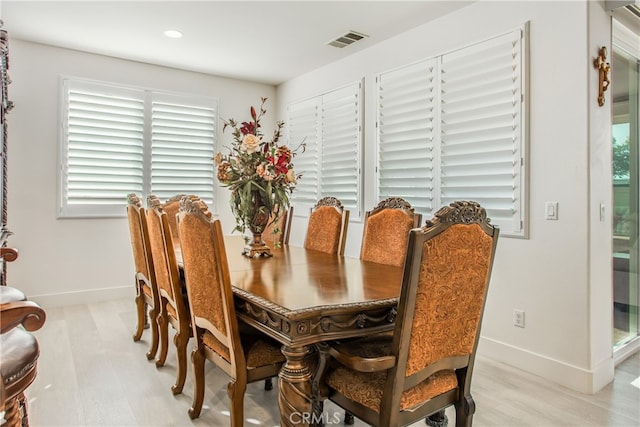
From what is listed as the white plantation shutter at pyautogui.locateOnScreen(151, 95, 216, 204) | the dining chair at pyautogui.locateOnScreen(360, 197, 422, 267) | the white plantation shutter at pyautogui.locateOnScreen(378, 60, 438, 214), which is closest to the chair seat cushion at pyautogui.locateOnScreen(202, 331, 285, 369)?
the dining chair at pyautogui.locateOnScreen(360, 197, 422, 267)

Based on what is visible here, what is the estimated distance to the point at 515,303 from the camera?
2953 millimetres

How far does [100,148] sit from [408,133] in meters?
3.33

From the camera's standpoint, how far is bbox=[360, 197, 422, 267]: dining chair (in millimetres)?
2535

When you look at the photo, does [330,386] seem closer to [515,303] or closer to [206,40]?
[515,303]

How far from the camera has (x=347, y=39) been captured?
3957 millimetres

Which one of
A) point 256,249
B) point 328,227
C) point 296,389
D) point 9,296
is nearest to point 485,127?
point 328,227

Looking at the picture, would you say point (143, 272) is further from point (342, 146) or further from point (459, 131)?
point (459, 131)

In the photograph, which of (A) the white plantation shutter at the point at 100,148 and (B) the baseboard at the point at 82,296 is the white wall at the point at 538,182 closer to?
(B) the baseboard at the point at 82,296

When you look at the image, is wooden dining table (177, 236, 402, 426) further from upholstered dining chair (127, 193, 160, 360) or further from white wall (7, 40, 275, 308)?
white wall (7, 40, 275, 308)

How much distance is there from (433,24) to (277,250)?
7.73 ft

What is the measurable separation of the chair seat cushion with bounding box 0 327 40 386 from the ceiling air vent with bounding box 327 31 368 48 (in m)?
3.42

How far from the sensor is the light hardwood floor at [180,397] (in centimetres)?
218

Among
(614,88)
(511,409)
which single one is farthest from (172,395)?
(614,88)

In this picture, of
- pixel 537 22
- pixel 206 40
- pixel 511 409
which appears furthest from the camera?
pixel 206 40
